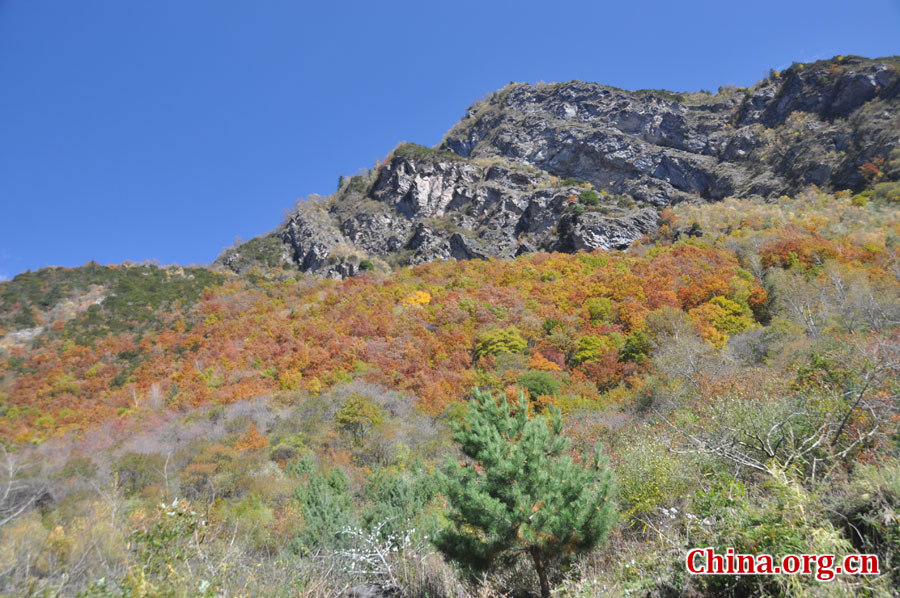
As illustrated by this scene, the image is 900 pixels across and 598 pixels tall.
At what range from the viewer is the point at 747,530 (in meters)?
4.03

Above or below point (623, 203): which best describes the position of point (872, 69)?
above

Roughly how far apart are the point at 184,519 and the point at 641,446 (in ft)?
29.9

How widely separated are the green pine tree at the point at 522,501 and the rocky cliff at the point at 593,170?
48.9 meters

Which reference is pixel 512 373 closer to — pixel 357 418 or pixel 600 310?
pixel 357 418

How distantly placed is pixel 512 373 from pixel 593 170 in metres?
53.8

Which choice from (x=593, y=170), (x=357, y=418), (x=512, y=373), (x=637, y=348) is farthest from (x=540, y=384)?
(x=593, y=170)

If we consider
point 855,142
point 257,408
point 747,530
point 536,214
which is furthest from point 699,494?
point 855,142

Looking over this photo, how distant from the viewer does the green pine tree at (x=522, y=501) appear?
19.8 feet

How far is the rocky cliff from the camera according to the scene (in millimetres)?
51000

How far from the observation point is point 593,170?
2680 inches

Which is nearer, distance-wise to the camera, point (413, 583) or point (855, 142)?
point (413, 583)

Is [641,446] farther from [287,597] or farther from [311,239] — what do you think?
[311,239]

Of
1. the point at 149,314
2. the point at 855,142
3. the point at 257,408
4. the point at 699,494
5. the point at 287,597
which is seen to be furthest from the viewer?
the point at 855,142

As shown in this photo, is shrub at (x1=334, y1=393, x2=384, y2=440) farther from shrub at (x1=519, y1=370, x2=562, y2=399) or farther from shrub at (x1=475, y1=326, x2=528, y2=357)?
shrub at (x1=475, y1=326, x2=528, y2=357)
